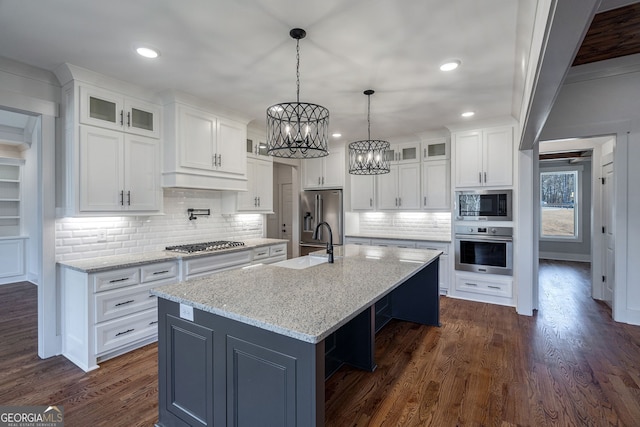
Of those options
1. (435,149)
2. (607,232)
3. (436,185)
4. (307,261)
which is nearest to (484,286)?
(436,185)

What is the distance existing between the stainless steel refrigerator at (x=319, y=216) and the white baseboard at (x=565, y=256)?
6.02 m

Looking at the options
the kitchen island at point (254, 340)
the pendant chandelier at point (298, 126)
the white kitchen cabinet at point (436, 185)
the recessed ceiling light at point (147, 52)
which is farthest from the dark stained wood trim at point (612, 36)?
the recessed ceiling light at point (147, 52)

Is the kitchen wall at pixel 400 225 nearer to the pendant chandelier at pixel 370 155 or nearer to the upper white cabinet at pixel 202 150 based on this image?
the pendant chandelier at pixel 370 155

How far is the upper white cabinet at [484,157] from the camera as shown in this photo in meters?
4.28

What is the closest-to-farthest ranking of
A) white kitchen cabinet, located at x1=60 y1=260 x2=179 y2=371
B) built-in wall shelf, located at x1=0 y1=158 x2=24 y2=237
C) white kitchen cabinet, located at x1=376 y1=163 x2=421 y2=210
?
white kitchen cabinet, located at x1=60 y1=260 x2=179 y2=371
white kitchen cabinet, located at x1=376 y1=163 x2=421 y2=210
built-in wall shelf, located at x1=0 y1=158 x2=24 y2=237

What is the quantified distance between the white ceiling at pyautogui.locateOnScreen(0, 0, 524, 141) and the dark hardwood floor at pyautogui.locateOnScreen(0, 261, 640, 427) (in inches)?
100

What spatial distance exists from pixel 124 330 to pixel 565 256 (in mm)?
9403

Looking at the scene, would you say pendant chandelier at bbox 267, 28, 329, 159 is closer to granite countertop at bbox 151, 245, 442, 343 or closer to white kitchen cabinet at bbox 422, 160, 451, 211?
→ granite countertop at bbox 151, 245, 442, 343

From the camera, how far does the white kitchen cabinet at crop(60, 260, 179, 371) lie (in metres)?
2.63

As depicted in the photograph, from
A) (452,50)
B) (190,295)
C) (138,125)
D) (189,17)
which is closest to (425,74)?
(452,50)

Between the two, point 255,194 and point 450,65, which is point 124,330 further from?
point 450,65

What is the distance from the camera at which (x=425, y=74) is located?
289cm

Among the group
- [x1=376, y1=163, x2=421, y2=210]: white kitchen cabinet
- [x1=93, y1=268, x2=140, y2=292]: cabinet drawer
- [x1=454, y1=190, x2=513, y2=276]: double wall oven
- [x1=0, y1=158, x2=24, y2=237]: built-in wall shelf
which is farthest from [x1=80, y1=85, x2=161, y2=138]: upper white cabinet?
[x1=0, y1=158, x2=24, y2=237]: built-in wall shelf

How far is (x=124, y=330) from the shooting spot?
2.86m
